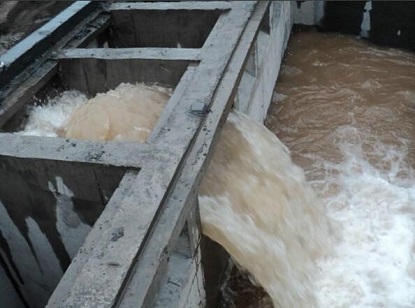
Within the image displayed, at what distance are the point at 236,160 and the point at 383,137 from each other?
277cm

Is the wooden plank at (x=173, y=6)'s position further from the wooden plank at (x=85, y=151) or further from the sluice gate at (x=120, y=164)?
the wooden plank at (x=85, y=151)

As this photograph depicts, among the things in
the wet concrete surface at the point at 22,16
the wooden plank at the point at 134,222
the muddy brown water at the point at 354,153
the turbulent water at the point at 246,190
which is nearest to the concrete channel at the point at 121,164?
the wooden plank at the point at 134,222

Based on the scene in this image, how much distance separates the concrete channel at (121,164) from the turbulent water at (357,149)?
996 mm

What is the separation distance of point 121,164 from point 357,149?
367cm

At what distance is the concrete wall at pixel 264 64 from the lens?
17.3 ft

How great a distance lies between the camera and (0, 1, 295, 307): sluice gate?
269 cm

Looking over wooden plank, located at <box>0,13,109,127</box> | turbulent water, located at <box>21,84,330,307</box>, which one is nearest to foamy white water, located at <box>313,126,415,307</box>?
turbulent water, located at <box>21,84,330,307</box>

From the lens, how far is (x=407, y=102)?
6.71 meters

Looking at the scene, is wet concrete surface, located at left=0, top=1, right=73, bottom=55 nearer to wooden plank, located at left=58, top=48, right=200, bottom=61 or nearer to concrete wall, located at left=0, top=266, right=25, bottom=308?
wooden plank, located at left=58, top=48, right=200, bottom=61

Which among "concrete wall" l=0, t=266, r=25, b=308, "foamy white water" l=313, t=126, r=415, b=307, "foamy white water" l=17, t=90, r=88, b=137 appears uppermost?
"foamy white water" l=17, t=90, r=88, b=137

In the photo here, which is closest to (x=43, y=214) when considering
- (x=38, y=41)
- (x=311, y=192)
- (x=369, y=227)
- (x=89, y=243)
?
(x=89, y=243)

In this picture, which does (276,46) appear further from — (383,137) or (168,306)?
(168,306)

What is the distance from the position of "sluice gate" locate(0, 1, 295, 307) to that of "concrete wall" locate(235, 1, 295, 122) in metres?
0.03

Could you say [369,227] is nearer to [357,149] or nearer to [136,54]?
[357,149]
